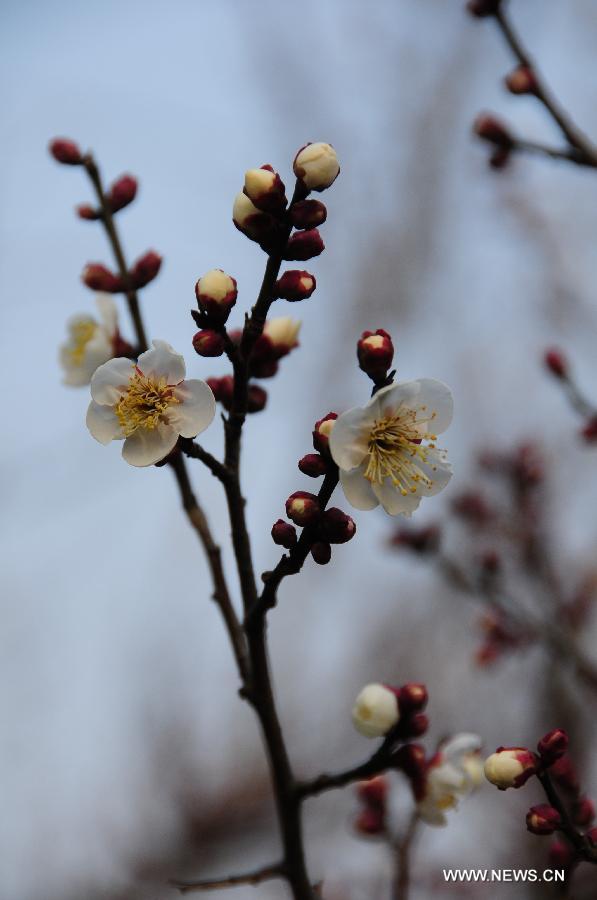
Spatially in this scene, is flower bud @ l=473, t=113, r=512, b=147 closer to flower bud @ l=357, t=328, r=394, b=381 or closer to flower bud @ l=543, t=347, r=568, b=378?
flower bud @ l=543, t=347, r=568, b=378

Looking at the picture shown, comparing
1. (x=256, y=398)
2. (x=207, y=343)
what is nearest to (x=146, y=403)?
(x=207, y=343)

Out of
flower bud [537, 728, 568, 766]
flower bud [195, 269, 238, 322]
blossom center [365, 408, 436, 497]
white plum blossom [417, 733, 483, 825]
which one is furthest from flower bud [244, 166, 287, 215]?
white plum blossom [417, 733, 483, 825]

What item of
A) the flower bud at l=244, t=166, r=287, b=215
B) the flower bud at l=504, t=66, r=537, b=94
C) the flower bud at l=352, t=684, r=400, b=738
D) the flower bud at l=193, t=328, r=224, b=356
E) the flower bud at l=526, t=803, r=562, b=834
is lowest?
the flower bud at l=526, t=803, r=562, b=834

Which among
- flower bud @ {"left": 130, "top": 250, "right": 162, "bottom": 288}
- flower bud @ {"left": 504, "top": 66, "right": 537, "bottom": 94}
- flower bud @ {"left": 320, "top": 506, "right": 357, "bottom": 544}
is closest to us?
flower bud @ {"left": 320, "top": 506, "right": 357, "bottom": 544}

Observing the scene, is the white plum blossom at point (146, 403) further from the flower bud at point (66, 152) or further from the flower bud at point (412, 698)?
the flower bud at point (66, 152)

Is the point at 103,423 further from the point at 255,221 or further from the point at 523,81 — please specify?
the point at 523,81
